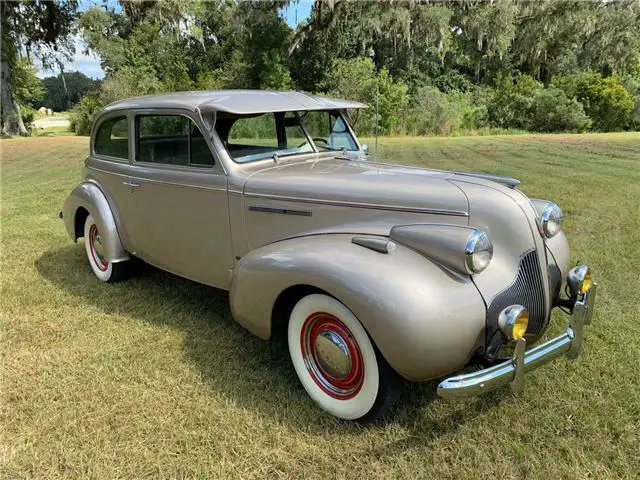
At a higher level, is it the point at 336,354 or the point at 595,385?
the point at 336,354

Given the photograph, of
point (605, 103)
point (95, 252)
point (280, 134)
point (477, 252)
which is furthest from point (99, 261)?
point (605, 103)

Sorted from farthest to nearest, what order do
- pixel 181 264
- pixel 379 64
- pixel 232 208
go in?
pixel 379 64 < pixel 181 264 < pixel 232 208

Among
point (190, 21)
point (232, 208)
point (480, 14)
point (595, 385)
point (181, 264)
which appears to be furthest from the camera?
point (190, 21)

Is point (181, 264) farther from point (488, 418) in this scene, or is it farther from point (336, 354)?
point (488, 418)

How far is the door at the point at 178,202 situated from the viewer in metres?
3.52

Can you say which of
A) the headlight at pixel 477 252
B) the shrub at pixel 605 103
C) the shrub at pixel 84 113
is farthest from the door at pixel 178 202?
the shrub at pixel 605 103

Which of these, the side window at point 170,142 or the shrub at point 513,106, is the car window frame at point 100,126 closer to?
the side window at point 170,142

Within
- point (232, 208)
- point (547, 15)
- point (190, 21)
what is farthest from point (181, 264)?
point (547, 15)

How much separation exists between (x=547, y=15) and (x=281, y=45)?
56.7 ft

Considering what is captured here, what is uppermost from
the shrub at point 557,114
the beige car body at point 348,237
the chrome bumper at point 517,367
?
the beige car body at point 348,237

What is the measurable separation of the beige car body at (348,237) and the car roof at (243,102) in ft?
0.05

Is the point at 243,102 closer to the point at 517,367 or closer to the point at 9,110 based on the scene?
the point at 517,367

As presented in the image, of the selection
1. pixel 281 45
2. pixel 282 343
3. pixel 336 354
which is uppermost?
pixel 281 45

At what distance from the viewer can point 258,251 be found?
306cm
